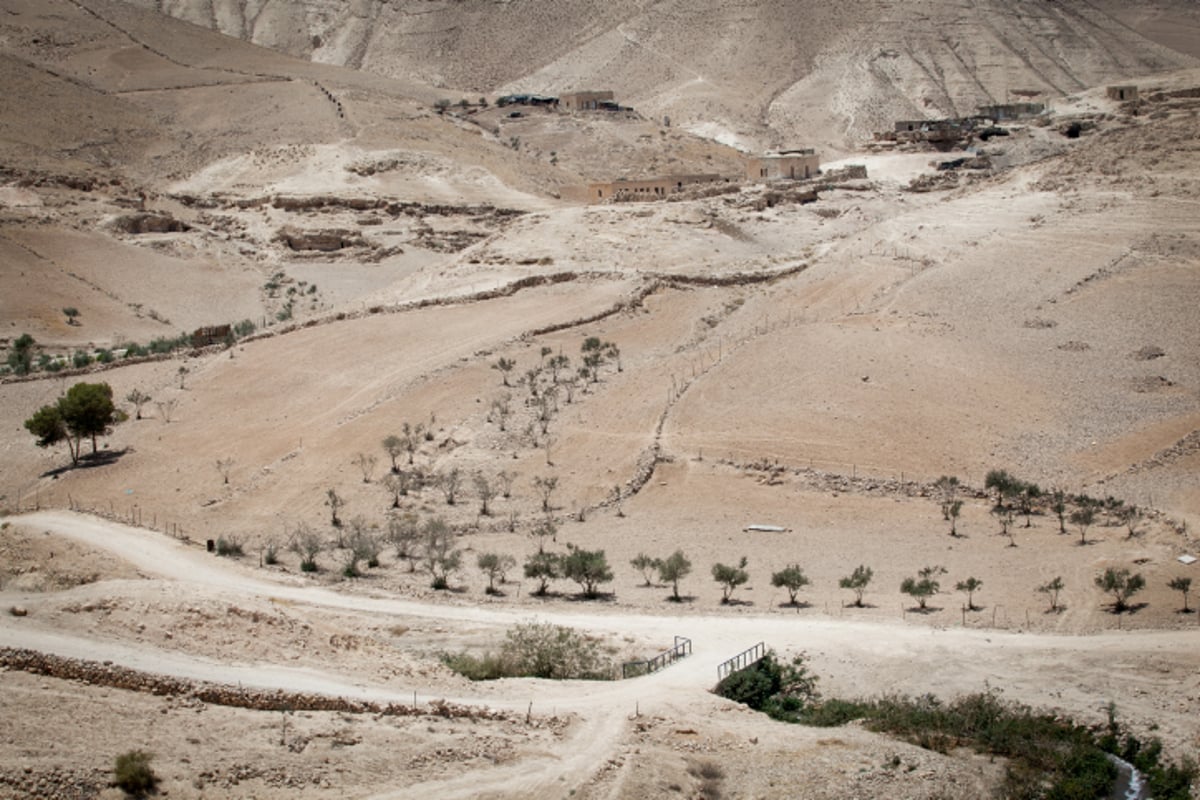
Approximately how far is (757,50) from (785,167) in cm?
5210

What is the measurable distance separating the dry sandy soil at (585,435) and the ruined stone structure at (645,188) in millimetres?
4197

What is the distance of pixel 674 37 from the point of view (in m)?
121

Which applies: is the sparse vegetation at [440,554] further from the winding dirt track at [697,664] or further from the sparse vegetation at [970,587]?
the sparse vegetation at [970,587]

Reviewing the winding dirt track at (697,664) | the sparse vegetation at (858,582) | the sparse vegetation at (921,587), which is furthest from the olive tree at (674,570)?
the sparse vegetation at (921,587)

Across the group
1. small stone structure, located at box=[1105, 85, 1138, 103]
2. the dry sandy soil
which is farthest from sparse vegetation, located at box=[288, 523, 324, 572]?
small stone structure, located at box=[1105, 85, 1138, 103]

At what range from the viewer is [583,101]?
97125mm

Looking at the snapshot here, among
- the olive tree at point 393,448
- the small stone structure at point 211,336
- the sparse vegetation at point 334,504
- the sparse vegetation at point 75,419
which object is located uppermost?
the small stone structure at point 211,336

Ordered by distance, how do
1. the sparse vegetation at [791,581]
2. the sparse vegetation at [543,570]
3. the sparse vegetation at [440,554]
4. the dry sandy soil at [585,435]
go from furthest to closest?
the sparse vegetation at [440,554], the sparse vegetation at [543,570], the sparse vegetation at [791,581], the dry sandy soil at [585,435]

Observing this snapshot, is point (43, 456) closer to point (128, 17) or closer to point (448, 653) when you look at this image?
point (448, 653)

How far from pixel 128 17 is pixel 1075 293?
291 ft

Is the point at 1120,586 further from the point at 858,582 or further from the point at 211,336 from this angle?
the point at 211,336

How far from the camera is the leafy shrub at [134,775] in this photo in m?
13.9

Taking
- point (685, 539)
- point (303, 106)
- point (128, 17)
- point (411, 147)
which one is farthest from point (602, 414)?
point (128, 17)

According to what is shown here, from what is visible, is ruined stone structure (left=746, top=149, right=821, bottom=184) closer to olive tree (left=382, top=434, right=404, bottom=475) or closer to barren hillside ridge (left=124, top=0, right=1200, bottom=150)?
barren hillside ridge (left=124, top=0, right=1200, bottom=150)
